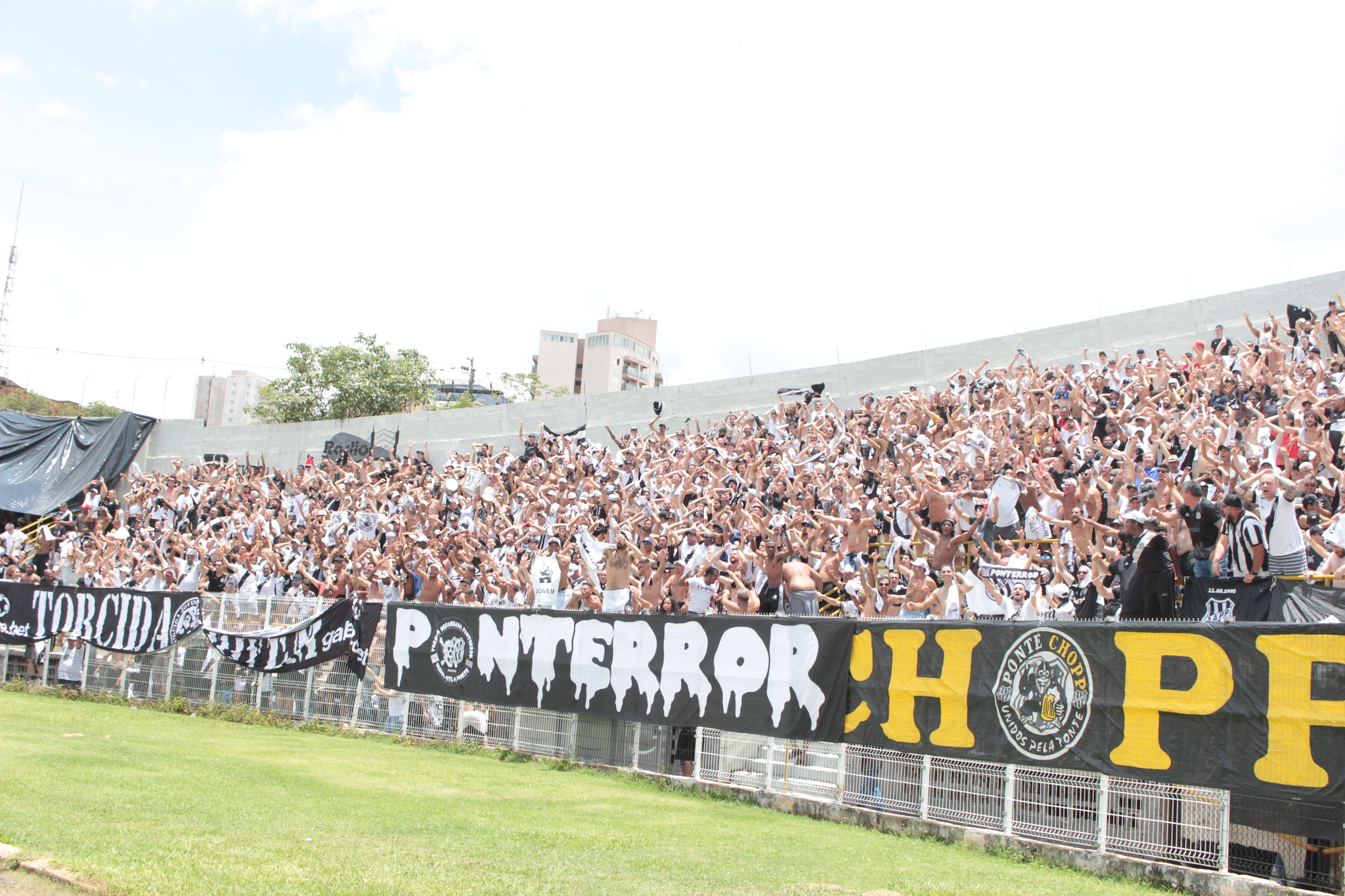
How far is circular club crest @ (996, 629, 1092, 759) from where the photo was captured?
8.41 metres

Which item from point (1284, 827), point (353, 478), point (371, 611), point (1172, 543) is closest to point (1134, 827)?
point (1284, 827)

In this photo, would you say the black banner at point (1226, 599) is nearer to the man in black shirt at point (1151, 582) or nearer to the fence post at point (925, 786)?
the man in black shirt at point (1151, 582)

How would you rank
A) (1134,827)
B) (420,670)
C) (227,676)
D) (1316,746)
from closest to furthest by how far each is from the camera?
(1316,746), (1134,827), (420,670), (227,676)

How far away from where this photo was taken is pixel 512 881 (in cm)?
661

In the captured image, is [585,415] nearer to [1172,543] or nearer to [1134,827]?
[1172,543]

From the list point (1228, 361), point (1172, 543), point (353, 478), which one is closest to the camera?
point (1172, 543)

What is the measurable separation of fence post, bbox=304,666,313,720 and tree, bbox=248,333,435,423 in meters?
50.0

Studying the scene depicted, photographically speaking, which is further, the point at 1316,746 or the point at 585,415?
the point at 585,415

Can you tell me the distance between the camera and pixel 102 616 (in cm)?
1872

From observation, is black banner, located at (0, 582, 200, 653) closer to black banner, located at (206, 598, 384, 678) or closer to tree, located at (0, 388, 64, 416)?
black banner, located at (206, 598, 384, 678)

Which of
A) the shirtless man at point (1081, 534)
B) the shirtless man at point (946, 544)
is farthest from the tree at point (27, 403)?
the shirtless man at point (1081, 534)

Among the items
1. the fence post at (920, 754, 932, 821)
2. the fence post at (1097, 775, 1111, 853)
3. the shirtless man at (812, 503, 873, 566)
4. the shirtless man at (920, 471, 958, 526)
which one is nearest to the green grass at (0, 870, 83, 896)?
the fence post at (920, 754, 932, 821)

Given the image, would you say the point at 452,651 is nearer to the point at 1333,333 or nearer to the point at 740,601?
the point at 740,601

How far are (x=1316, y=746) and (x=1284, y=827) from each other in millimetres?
625
